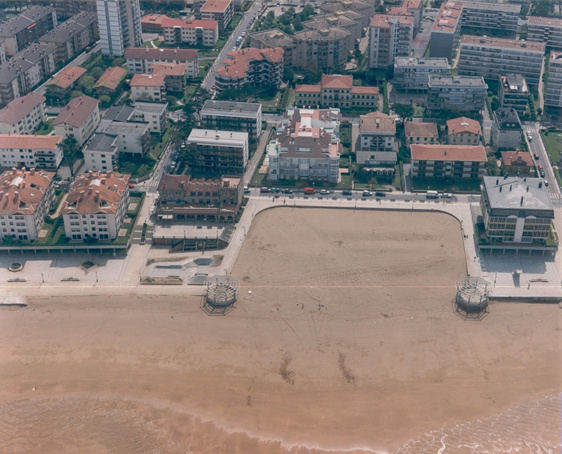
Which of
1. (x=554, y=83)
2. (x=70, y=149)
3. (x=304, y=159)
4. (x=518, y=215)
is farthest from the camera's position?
(x=554, y=83)

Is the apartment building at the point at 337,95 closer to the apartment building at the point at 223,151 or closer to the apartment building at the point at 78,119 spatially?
the apartment building at the point at 223,151

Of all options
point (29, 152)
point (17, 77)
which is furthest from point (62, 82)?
point (29, 152)

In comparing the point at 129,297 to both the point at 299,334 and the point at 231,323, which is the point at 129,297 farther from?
the point at 299,334

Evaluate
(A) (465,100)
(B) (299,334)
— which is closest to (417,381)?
(B) (299,334)

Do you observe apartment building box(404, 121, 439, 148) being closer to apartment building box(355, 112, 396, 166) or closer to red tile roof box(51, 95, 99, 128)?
apartment building box(355, 112, 396, 166)

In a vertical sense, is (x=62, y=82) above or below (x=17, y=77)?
below

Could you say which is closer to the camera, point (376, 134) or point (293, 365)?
point (293, 365)

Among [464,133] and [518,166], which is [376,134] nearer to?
[464,133]
